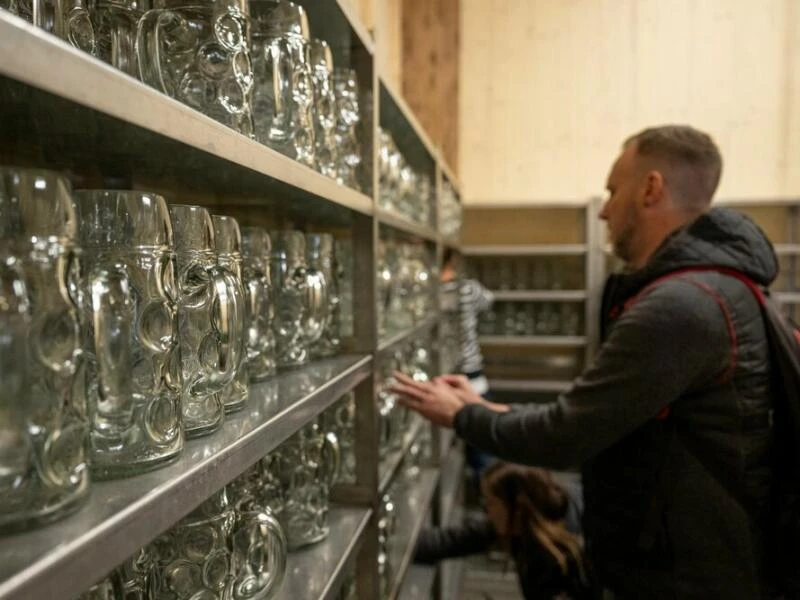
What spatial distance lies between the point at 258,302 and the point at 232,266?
167 mm

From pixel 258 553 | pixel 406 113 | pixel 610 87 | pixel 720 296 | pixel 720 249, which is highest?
pixel 610 87

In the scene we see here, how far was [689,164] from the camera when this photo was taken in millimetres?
1656

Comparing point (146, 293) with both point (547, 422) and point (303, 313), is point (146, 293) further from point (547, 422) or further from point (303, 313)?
point (547, 422)

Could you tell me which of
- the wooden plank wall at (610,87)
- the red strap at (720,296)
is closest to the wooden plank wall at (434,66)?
the wooden plank wall at (610,87)

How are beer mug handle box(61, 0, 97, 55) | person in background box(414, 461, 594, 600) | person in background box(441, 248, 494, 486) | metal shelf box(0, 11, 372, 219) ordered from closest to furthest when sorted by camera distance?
metal shelf box(0, 11, 372, 219)
beer mug handle box(61, 0, 97, 55)
person in background box(414, 461, 594, 600)
person in background box(441, 248, 494, 486)

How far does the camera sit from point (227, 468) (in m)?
0.62

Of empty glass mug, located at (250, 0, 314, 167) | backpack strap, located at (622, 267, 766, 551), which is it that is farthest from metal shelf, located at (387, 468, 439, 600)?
empty glass mug, located at (250, 0, 314, 167)

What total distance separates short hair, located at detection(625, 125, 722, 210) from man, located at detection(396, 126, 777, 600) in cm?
17

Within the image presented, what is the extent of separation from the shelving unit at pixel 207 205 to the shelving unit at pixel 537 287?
2.78 metres

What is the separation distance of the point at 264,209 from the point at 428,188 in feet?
4.35

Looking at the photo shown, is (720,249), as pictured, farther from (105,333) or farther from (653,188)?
(105,333)

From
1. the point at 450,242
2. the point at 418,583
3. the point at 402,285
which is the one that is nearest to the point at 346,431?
the point at 402,285

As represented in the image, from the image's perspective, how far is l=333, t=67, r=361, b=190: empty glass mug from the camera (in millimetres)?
1224

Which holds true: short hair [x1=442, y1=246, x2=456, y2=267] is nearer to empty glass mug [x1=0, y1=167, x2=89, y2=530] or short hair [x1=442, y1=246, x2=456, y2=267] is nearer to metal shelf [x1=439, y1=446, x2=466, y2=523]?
metal shelf [x1=439, y1=446, x2=466, y2=523]
